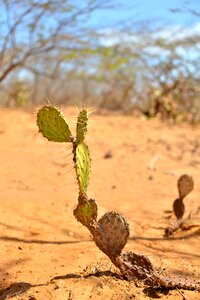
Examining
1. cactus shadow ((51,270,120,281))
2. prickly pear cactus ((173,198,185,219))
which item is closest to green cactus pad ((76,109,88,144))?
cactus shadow ((51,270,120,281))

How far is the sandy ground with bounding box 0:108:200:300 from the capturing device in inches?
93.6

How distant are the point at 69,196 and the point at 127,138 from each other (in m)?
2.98

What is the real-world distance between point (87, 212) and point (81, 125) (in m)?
0.45

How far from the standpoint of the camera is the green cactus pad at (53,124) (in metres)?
2.50

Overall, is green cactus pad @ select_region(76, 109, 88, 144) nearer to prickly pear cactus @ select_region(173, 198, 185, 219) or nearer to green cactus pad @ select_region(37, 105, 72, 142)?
green cactus pad @ select_region(37, 105, 72, 142)

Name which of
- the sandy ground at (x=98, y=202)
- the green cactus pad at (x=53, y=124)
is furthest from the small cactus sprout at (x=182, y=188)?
the green cactus pad at (x=53, y=124)

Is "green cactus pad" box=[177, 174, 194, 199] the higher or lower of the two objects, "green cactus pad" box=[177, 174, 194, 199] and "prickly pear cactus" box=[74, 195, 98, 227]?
the lower

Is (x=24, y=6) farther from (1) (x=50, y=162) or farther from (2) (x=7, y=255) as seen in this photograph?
(2) (x=7, y=255)

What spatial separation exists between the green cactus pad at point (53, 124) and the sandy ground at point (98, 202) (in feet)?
0.32

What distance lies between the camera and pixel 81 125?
8.00 ft

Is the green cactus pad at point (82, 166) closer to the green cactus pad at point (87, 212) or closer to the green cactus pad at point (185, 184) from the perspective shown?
the green cactus pad at point (87, 212)

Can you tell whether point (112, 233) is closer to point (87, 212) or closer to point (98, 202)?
point (87, 212)

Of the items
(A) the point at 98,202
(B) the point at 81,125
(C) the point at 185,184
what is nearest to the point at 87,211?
(B) the point at 81,125

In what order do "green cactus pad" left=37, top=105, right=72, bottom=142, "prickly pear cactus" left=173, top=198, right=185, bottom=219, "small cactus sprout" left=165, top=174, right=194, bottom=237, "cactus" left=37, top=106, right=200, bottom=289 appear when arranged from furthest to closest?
"prickly pear cactus" left=173, top=198, right=185, bottom=219
"small cactus sprout" left=165, top=174, right=194, bottom=237
"green cactus pad" left=37, top=105, right=72, bottom=142
"cactus" left=37, top=106, right=200, bottom=289
